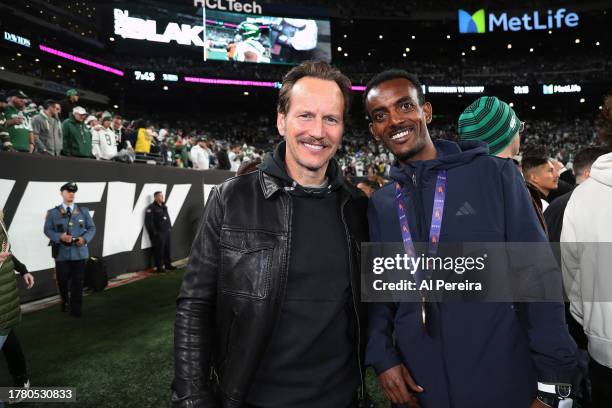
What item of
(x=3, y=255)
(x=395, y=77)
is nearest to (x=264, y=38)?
(x=3, y=255)

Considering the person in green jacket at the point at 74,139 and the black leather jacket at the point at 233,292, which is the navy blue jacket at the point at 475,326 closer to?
the black leather jacket at the point at 233,292

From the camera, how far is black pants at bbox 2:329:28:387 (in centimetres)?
360

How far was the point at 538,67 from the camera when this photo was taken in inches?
1539

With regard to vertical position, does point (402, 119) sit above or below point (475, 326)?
above

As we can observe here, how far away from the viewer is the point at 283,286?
61.2 inches

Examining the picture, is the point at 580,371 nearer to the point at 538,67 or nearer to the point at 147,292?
the point at 147,292

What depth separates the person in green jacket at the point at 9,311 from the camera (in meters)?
3.23

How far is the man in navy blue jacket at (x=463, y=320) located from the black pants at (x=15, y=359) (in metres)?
3.64

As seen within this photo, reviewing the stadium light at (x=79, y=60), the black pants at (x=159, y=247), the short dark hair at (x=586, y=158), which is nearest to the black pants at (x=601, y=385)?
the short dark hair at (x=586, y=158)

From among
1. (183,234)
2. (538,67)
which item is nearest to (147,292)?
(183,234)

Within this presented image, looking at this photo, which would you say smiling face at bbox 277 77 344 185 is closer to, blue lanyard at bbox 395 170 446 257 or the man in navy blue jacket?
the man in navy blue jacket

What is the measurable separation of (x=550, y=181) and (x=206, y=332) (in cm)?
293

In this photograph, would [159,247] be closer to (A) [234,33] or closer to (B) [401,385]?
(B) [401,385]

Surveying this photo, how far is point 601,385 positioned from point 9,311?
4.04 m
